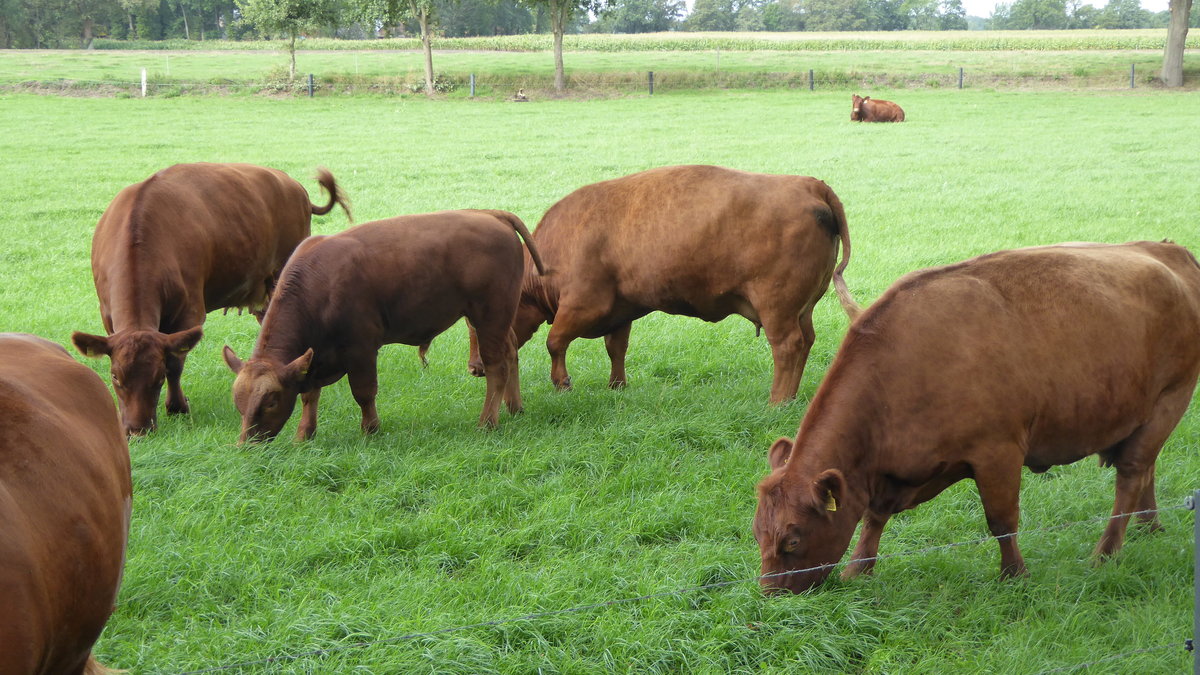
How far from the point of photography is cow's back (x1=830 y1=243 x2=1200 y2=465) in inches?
185

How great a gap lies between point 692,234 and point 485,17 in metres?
101

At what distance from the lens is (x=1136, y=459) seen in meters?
5.18

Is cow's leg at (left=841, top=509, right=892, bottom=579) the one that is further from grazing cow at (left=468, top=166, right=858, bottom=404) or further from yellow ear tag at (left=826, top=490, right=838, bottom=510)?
grazing cow at (left=468, top=166, right=858, bottom=404)

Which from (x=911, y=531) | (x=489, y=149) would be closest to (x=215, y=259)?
(x=911, y=531)

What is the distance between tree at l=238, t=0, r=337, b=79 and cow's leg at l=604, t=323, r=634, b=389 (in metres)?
39.0

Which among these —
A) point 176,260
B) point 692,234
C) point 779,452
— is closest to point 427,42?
point 176,260

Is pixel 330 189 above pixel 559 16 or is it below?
below

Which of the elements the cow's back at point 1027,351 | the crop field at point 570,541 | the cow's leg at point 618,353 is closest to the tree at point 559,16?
the crop field at point 570,541

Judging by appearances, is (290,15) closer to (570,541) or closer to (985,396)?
(570,541)

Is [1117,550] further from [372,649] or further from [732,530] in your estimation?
[372,649]

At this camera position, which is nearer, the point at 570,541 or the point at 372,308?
the point at 570,541

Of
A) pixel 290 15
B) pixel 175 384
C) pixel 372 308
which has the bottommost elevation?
pixel 175 384

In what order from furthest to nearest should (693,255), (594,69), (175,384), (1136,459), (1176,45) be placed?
1. (594,69)
2. (1176,45)
3. (693,255)
4. (175,384)
5. (1136,459)

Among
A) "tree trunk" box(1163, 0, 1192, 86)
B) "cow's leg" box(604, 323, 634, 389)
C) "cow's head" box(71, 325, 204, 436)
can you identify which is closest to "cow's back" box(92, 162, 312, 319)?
"cow's head" box(71, 325, 204, 436)
